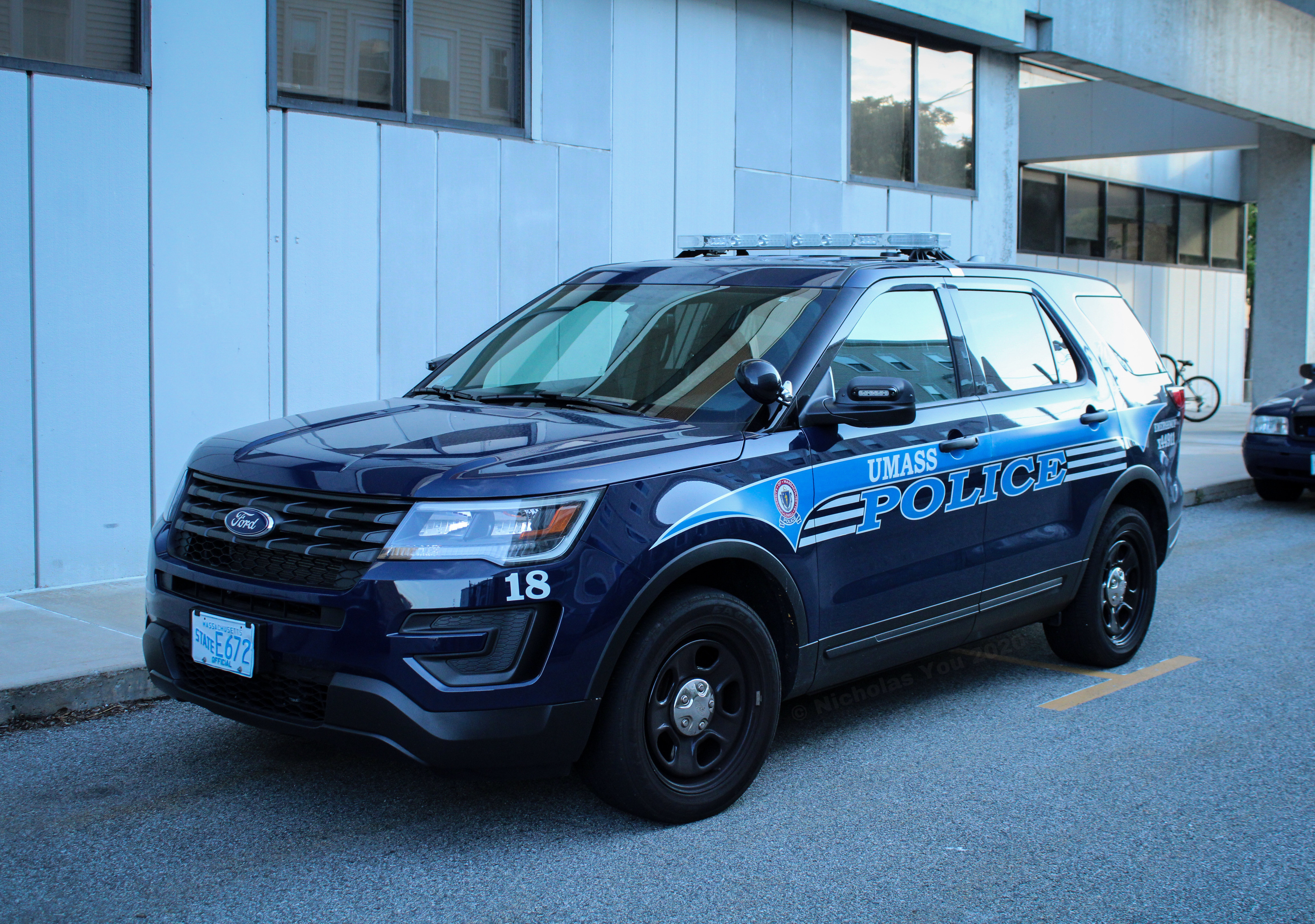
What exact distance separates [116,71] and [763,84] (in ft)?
19.1

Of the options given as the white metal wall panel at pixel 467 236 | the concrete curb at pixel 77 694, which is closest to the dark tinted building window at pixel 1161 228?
the white metal wall panel at pixel 467 236

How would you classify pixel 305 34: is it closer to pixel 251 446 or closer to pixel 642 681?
pixel 251 446

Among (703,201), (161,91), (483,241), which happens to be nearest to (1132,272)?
(703,201)

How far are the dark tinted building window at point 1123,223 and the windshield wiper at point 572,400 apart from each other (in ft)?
71.5

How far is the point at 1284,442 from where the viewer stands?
11703mm

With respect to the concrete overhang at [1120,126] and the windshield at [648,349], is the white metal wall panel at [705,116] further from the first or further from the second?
the concrete overhang at [1120,126]

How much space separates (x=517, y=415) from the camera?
460 cm

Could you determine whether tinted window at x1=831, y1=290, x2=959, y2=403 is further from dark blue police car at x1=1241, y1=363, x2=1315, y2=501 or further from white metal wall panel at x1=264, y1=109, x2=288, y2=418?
dark blue police car at x1=1241, y1=363, x2=1315, y2=501

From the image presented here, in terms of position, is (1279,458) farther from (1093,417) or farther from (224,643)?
(224,643)

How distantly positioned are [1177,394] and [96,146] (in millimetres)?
6500

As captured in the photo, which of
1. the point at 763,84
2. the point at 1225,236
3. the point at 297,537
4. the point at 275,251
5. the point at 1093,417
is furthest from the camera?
the point at 1225,236

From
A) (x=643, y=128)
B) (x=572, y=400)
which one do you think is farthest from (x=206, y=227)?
(x=572, y=400)

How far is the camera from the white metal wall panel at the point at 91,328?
7379 mm

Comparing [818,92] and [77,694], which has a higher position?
[818,92]
